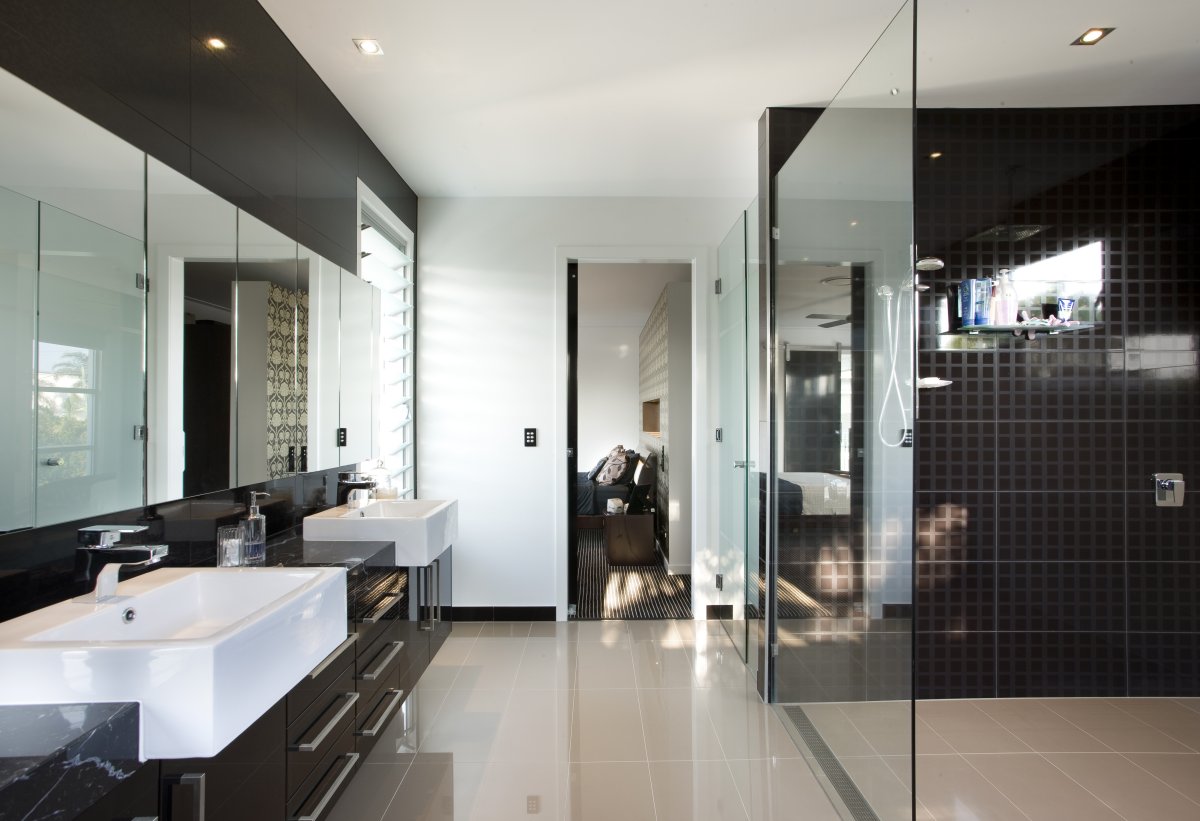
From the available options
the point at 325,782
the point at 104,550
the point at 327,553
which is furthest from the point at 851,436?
the point at 104,550

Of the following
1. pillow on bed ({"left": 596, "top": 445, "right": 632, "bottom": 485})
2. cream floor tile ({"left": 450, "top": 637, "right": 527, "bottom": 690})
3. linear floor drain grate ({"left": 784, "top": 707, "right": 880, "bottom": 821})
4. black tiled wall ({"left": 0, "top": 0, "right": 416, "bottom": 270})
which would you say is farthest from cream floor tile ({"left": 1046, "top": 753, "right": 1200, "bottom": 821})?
pillow on bed ({"left": 596, "top": 445, "right": 632, "bottom": 485})

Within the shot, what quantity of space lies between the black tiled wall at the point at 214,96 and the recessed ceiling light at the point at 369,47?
0.24 m

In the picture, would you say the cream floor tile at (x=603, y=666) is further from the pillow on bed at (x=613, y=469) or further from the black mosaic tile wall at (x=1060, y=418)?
the pillow on bed at (x=613, y=469)

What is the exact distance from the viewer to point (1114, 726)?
2596 mm

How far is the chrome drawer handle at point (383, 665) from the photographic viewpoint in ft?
6.32

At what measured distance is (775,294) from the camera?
110 inches

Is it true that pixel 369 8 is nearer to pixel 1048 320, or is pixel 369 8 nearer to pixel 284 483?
pixel 284 483

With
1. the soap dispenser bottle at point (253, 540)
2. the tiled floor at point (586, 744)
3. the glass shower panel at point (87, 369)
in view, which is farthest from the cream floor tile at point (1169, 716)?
the glass shower panel at point (87, 369)

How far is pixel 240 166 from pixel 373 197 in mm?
1215

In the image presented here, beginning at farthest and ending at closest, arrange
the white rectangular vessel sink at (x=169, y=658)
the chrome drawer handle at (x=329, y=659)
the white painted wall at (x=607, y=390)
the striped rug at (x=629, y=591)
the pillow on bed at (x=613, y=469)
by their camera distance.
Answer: the white painted wall at (x=607, y=390) < the pillow on bed at (x=613, y=469) < the striped rug at (x=629, y=591) < the chrome drawer handle at (x=329, y=659) < the white rectangular vessel sink at (x=169, y=658)

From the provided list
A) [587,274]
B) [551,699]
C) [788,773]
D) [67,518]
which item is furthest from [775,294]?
[587,274]

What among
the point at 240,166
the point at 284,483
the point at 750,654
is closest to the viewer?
the point at 240,166

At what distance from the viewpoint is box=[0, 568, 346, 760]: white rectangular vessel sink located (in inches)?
38.0

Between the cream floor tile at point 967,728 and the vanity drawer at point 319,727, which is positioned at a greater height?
the vanity drawer at point 319,727
